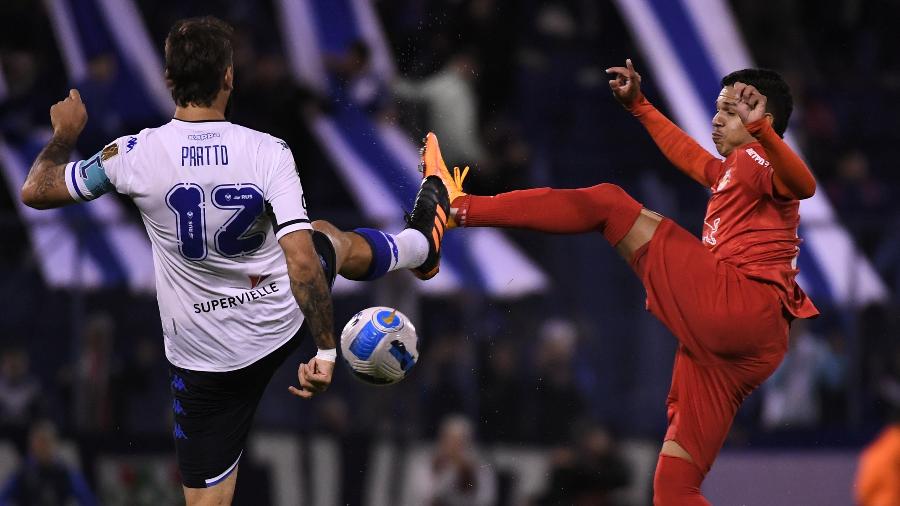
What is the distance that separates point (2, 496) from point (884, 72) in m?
10.2

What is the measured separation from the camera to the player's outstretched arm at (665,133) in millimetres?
7285

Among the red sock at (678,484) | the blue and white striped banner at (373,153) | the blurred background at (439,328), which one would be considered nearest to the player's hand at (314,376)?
the red sock at (678,484)

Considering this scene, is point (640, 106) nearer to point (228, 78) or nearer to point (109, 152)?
point (228, 78)

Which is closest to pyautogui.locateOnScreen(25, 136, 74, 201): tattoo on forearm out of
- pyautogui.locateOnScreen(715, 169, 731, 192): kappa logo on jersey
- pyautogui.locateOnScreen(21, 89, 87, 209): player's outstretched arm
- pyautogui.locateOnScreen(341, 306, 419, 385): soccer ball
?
pyautogui.locateOnScreen(21, 89, 87, 209): player's outstretched arm

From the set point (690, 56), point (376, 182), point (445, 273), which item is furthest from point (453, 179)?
point (690, 56)

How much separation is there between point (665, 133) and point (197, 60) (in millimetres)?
2525

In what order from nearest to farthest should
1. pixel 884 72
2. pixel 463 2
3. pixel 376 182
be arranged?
1. pixel 376 182
2. pixel 463 2
3. pixel 884 72

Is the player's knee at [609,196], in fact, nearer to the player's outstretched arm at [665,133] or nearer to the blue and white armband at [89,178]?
the player's outstretched arm at [665,133]

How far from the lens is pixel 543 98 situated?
14.1m

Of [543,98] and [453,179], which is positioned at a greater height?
[453,179]

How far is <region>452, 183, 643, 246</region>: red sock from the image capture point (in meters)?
6.80

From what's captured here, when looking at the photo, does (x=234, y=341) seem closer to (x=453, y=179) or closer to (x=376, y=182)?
(x=453, y=179)

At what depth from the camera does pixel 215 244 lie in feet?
20.8

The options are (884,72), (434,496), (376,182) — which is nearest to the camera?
(434,496)
